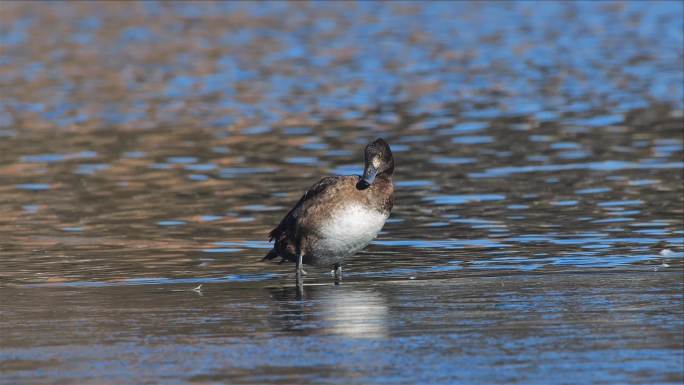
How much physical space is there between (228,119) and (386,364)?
58.6 ft

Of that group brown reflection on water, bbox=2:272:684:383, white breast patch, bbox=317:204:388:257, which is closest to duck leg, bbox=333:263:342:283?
brown reflection on water, bbox=2:272:684:383

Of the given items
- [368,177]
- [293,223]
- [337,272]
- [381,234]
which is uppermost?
[368,177]

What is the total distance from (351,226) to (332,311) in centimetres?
120

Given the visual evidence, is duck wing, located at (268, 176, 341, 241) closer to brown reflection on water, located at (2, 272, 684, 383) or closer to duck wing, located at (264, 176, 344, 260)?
duck wing, located at (264, 176, 344, 260)

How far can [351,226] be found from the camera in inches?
400

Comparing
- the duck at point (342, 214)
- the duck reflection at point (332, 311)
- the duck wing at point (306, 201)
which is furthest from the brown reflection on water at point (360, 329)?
the duck wing at point (306, 201)

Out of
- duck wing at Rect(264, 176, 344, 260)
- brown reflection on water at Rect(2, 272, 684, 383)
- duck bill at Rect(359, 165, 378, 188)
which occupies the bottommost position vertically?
brown reflection on water at Rect(2, 272, 684, 383)

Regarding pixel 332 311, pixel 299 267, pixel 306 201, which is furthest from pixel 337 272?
pixel 332 311

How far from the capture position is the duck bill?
33.4 feet

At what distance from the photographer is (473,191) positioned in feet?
51.8

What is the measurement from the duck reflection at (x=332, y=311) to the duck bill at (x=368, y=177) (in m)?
0.72

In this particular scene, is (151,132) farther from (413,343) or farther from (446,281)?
(413,343)

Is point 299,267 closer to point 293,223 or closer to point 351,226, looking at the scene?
point 293,223

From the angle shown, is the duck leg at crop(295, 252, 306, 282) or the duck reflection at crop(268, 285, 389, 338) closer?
the duck reflection at crop(268, 285, 389, 338)
